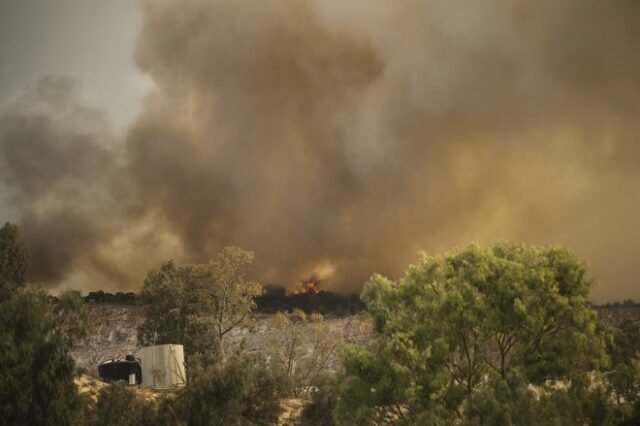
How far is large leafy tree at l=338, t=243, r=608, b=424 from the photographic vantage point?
31156mm

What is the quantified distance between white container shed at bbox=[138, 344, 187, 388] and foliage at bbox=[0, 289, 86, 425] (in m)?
22.6

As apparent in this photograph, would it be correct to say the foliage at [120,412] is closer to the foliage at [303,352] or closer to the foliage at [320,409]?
the foliage at [320,409]

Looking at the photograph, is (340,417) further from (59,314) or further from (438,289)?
(59,314)

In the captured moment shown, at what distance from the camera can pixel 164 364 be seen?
51219 mm

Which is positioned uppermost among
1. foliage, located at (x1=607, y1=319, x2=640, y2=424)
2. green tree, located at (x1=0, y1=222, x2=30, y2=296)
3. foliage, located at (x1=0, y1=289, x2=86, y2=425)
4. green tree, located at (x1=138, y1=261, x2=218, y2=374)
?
green tree, located at (x1=0, y1=222, x2=30, y2=296)

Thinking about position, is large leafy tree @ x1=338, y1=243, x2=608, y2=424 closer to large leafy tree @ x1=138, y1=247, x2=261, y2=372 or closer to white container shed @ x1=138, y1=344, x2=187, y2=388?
white container shed @ x1=138, y1=344, x2=187, y2=388

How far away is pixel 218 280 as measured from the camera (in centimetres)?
5884

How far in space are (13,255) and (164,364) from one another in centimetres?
1796

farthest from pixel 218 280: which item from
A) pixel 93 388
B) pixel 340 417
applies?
pixel 340 417

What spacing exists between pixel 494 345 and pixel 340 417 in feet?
31.2

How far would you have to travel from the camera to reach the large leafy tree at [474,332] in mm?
31156

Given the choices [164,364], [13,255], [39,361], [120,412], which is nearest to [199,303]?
[164,364]

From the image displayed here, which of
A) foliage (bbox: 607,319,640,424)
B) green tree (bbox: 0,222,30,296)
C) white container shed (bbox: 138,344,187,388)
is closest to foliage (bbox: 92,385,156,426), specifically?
white container shed (bbox: 138,344,187,388)

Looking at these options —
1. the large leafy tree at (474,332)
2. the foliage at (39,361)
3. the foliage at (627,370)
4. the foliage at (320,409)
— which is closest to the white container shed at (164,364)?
the foliage at (320,409)
